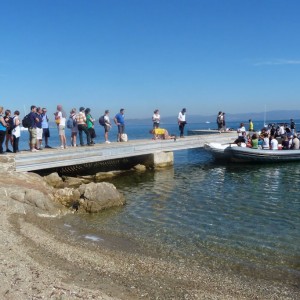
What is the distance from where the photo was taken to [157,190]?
45.9 feet

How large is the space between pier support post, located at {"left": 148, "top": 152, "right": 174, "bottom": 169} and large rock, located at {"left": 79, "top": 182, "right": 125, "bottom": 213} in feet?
24.6

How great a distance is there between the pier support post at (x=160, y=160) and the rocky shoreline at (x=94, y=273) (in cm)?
1034

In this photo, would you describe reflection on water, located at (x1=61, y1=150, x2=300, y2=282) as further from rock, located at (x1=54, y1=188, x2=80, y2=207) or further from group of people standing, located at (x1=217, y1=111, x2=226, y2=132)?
group of people standing, located at (x1=217, y1=111, x2=226, y2=132)

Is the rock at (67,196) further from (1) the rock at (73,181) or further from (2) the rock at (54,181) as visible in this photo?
(1) the rock at (73,181)

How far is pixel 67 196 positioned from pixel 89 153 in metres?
4.65

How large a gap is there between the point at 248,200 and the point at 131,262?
21.5 ft

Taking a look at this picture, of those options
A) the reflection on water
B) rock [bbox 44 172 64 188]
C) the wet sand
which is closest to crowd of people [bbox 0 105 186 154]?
rock [bbox 44 172 64 188]

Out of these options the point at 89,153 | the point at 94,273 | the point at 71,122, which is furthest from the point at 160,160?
the point at 94,273

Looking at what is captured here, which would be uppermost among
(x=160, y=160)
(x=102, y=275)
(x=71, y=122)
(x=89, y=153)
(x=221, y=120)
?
(x=71, y=122)

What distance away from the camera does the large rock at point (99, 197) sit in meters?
10.8

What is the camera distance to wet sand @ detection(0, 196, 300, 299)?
16.7 ft

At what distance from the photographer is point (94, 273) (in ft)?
19.7

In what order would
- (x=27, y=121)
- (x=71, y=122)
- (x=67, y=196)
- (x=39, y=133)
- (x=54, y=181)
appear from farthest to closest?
(x=71, y=122) → (x=39, y=133) → (x=54, y=181) → (x=27, y=121) → (x=67, y=196)

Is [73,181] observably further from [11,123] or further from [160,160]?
[160,160]
